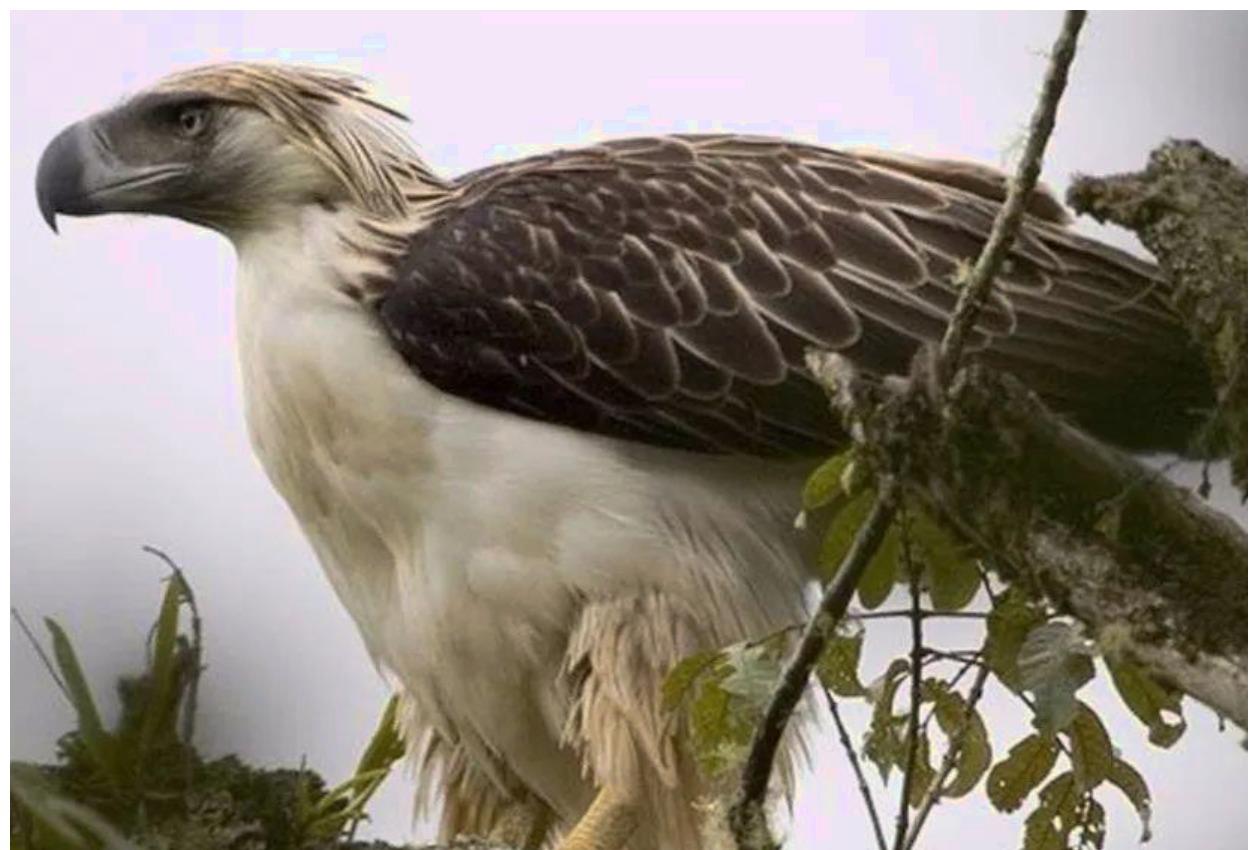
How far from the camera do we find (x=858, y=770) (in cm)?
237

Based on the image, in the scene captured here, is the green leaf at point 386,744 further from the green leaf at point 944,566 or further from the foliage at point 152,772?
the green leaf at point 944,566

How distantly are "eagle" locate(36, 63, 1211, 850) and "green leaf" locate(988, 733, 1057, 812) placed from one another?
32 centimetres

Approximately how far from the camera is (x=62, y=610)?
2.39 m

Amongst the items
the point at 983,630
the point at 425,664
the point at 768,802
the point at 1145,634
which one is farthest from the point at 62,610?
the point at 1145,634

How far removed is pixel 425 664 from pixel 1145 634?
36.2 inches

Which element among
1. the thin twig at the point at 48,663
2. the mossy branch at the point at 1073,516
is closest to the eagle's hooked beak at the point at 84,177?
the thin twig at the point at 48,663

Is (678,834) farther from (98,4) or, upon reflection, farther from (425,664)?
(98,4)

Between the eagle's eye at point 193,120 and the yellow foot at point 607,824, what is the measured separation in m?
0.76

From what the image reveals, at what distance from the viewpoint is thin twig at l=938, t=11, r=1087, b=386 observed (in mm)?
2062

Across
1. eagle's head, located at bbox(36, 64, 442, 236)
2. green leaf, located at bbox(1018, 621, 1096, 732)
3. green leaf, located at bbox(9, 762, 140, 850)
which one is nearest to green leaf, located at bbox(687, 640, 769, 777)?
green leaf, located at bbox(1018, 621, 1096, 732)

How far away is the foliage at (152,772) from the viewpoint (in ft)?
7.75

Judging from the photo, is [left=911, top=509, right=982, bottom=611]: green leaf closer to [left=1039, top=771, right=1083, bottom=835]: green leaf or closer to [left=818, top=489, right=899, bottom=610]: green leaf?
[left=818, top=489, right=899, bottom=610]: green leaf

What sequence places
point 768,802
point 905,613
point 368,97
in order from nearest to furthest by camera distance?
1. point 905,613
2. point 768,802
3. point 368,97

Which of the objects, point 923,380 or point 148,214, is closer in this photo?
point 923,380
